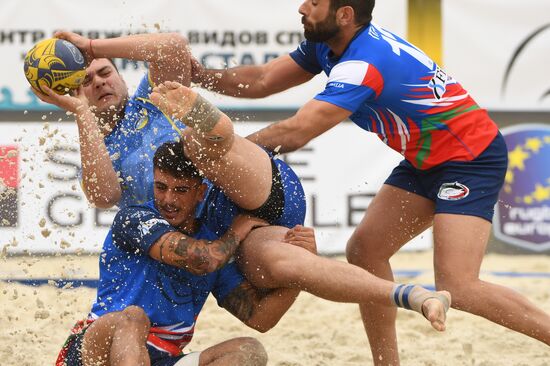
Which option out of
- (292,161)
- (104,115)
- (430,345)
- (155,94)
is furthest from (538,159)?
(155,94)

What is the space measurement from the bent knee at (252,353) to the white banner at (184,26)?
3.99 meters

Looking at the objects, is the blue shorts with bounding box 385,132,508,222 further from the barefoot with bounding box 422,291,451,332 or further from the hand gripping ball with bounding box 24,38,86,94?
the hand gripping ball with bounding box 24,38,86,94

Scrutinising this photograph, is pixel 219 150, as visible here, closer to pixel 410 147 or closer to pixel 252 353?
pixel 252 353

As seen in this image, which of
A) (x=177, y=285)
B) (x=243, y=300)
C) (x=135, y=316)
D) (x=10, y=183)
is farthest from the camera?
(x=10, y=183)

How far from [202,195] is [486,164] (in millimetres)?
1368

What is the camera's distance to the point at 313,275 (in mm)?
4066

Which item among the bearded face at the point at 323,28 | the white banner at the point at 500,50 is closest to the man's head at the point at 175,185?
the bearded face at the point at 323,28

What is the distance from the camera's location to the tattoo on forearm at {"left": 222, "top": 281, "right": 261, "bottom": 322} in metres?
4.32

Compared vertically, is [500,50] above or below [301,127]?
below

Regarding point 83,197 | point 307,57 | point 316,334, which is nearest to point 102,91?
point 307,57

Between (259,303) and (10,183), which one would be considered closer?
(259,303)

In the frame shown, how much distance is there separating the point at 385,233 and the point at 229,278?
90cm

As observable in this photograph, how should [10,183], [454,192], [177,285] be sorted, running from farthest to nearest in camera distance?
[10,183], [454,192], [177,285]

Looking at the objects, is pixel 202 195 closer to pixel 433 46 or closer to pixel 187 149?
pixel 187 149
